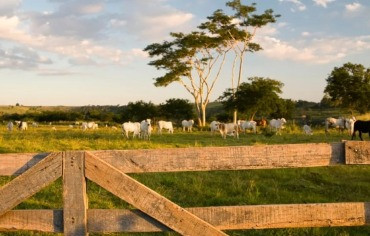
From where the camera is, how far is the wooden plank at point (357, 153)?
4121 mm

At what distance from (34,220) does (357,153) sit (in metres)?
3.23

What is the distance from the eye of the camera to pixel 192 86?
47.8m

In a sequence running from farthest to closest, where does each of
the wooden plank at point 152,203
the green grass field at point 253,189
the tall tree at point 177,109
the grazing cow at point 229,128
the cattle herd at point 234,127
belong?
1. the tall tree at point 177,109
2. the grazing cow at point 229,128
3. the cattle herd at point 234,127
4. the green grass field at point 253,189
5. the wooden plank at point 152,203

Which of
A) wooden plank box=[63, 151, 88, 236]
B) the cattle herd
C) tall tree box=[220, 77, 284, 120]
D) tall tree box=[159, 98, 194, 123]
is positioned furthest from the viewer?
tall tree box=[159, 98, 194, 123]

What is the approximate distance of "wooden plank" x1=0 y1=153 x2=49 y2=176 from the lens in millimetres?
4168

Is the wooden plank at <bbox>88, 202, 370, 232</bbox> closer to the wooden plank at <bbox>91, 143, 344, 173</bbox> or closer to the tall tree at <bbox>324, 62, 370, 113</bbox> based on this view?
the wooden plank at <bbox>91, 143, 344, 173</bbox>

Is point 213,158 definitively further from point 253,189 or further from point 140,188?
point 253,189

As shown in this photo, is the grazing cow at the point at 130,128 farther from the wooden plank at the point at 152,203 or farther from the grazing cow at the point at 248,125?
the wooden plank at the point at 152,203

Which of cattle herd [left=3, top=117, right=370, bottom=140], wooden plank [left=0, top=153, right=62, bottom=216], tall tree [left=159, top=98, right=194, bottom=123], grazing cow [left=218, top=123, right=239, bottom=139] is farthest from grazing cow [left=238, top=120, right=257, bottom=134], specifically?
wooden plank [left=0, top=153, right=62, bottom=216]

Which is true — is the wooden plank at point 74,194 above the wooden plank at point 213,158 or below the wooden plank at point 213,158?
below

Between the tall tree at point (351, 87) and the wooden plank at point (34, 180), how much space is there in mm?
47278

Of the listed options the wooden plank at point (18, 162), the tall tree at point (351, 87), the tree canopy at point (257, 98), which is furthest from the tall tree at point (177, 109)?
the wooden plank at point (18, 162)

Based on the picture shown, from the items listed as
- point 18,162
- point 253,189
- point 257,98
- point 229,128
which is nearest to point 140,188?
point 18,162

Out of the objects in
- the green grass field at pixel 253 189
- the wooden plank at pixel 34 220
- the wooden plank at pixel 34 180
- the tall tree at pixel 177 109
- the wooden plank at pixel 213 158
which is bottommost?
the green grass field at pixel 253 189
